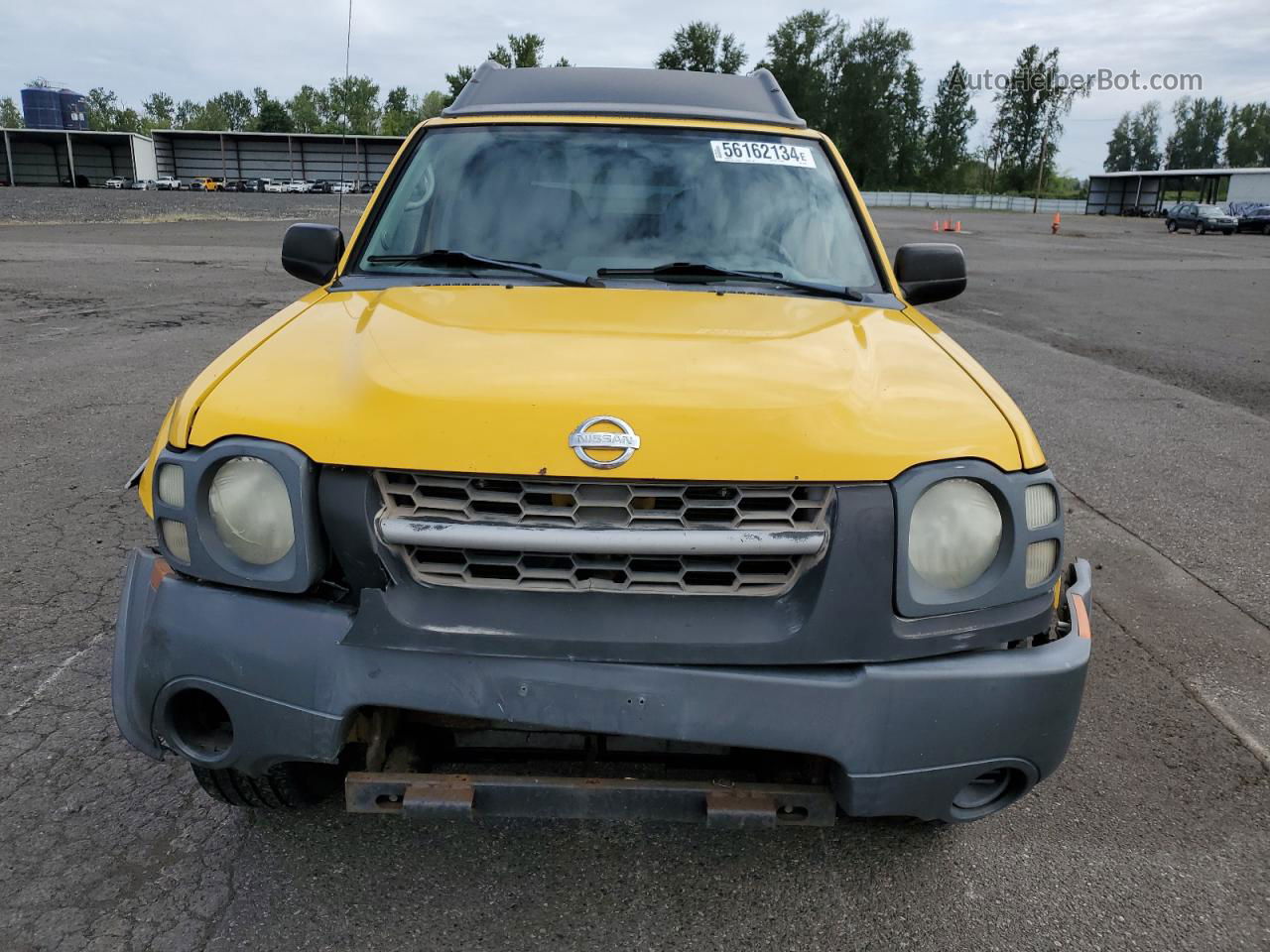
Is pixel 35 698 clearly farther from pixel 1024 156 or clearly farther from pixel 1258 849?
pixel 1024 156

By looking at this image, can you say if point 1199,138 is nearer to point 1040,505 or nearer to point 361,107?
point 361,107

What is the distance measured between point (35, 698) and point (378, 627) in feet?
6.04

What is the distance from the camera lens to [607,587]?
1919 millimetres

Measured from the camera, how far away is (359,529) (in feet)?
6.30

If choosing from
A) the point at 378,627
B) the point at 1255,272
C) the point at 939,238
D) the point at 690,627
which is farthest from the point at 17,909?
the point at 939,238

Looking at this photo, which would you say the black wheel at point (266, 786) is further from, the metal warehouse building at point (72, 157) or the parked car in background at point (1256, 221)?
the metal warehouse building at point (72, 157)

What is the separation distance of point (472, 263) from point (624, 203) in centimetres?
56

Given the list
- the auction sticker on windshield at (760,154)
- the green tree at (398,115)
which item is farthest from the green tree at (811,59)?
the auction sticker on windshield at (760,154)

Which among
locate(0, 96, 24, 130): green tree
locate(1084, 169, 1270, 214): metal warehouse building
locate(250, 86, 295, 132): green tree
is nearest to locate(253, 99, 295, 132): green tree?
locate(250, 86, 295, 132): green tree

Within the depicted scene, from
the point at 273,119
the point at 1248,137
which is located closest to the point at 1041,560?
the point at 273,119

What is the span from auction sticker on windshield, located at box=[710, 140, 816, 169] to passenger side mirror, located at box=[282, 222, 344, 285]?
1341 mm

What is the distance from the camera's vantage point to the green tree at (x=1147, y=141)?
133 meters

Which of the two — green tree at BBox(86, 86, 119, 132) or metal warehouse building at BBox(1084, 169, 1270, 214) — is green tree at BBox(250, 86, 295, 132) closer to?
green tree at BBox(86, 86, 119, 132)

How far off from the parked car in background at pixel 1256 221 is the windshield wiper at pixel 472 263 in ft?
171
